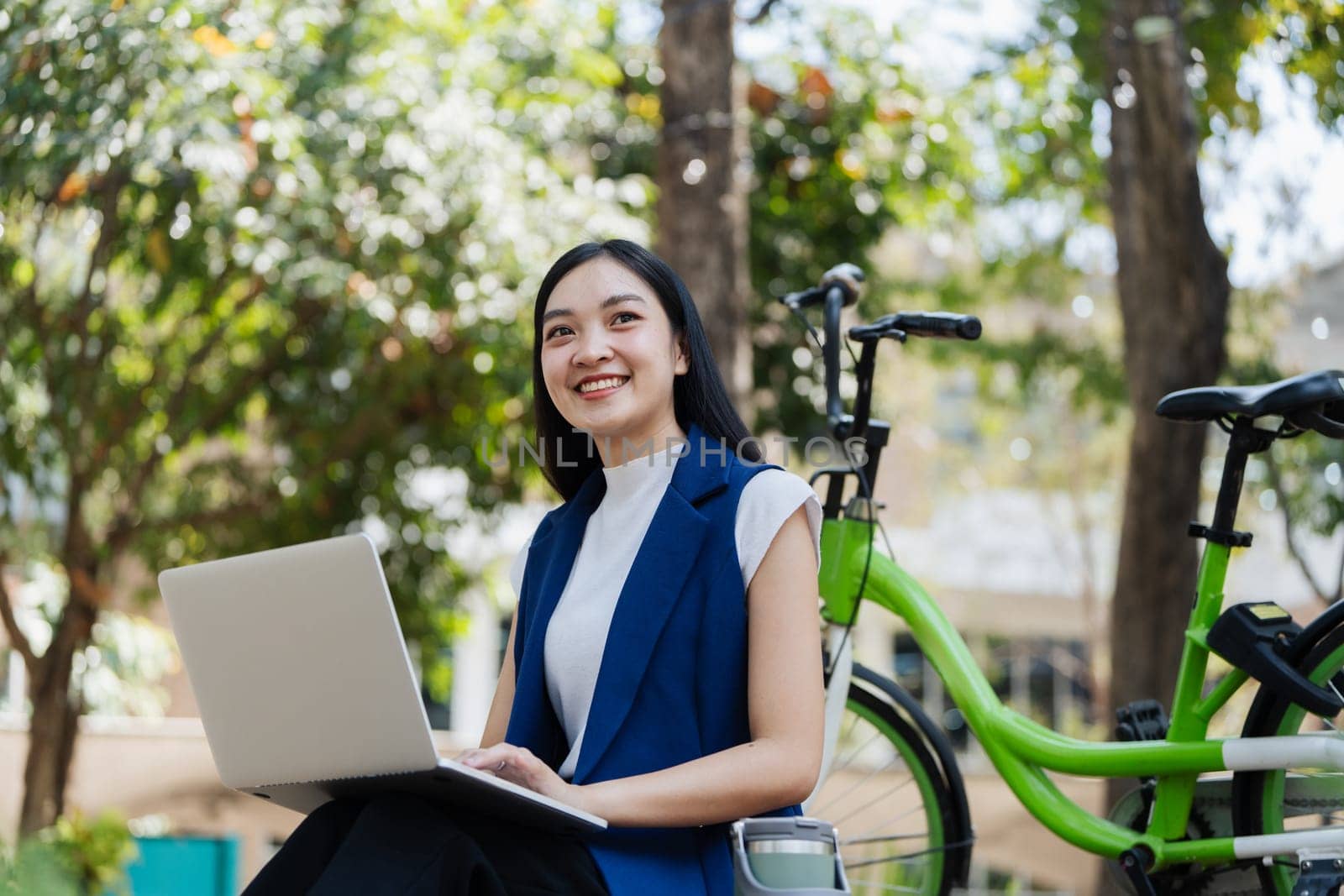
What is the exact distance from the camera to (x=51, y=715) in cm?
590

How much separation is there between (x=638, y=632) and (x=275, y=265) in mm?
3716

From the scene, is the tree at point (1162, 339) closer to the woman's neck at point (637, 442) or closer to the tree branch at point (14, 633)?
the woman's neck at point (637, 442)

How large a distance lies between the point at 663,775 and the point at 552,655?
310 millimetres

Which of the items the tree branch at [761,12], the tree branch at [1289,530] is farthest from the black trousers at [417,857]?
the tree branch at [761,12]

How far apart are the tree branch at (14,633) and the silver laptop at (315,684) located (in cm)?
442

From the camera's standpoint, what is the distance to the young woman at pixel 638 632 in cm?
169

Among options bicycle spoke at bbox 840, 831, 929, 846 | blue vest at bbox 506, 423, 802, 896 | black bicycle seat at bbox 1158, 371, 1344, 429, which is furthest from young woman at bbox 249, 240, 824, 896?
bicycle spoke at bbox 840, 831, 929, 846

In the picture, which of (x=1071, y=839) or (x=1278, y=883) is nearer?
(x=1278, y=883)

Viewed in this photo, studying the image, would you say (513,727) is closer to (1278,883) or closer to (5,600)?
(1278,883)

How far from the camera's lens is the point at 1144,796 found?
2590 mm

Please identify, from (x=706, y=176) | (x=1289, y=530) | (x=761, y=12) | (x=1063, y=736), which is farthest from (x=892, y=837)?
(x=761, y=12)

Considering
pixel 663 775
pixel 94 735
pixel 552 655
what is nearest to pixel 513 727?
pixel 552 655

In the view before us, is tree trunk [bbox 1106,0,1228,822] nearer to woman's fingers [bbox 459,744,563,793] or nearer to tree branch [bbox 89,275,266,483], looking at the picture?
tree branch [bbox 89,275,266,483]

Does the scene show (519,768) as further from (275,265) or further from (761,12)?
(761,12)
